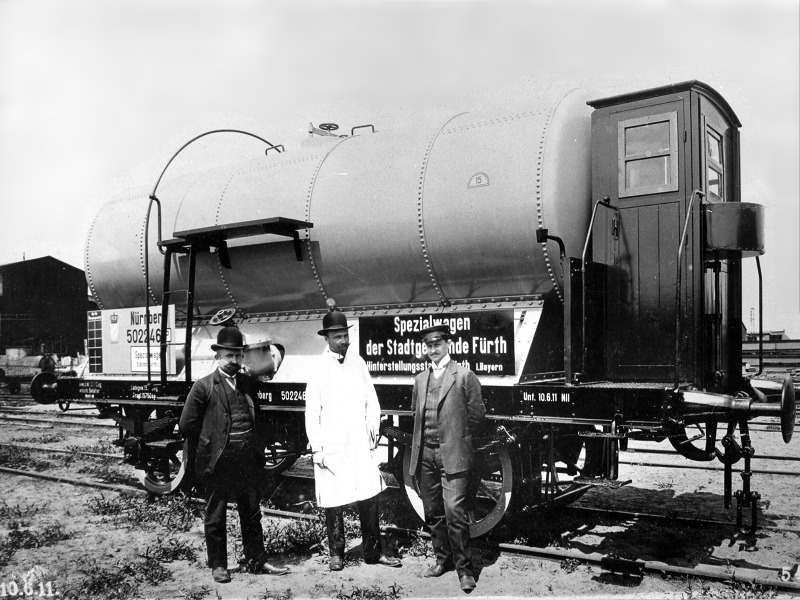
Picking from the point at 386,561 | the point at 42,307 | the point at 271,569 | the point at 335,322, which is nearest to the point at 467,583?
the point at 386,561

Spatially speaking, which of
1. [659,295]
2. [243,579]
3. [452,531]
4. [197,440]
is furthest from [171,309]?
[659,295]

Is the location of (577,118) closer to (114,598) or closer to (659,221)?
(659,221)

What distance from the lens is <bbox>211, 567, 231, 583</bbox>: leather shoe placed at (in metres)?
5.75

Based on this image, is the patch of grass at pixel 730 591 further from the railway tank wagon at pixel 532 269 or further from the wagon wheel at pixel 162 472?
the wagon wheel at pixel 162 472

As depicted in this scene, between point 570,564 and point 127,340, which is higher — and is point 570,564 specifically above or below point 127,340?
below

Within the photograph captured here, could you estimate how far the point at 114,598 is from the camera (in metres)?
5.40

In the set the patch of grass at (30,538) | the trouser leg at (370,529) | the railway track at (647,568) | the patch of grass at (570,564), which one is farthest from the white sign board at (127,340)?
the patch of grass at (570,564)

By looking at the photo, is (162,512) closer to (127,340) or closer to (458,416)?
(127,340)

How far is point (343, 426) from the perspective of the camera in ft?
20.1

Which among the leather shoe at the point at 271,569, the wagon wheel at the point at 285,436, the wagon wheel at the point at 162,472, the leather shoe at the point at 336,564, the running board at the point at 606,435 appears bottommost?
the leather shoe at the point at 271,569

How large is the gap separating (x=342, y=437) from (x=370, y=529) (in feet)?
2.75

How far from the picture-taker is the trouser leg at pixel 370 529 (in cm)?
611

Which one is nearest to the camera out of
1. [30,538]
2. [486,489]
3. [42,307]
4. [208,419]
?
[208,419]

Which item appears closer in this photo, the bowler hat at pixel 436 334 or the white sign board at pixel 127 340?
the bowler hat at pixel 436 334
